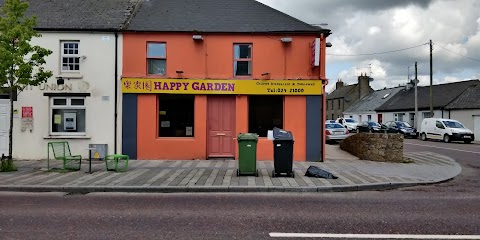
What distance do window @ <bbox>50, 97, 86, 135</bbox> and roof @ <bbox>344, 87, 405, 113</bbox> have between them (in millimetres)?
46515

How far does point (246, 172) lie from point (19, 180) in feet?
20.3

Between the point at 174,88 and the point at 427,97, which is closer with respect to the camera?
the point at 174,88

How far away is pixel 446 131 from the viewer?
3108 cm

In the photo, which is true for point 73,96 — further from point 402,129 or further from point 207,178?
point 402,129

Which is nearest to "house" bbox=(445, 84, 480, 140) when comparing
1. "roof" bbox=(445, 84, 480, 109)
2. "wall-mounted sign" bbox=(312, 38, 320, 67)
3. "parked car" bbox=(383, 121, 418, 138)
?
"roof" bbox=(445, 84, 480, 109)

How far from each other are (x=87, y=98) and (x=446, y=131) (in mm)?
27051

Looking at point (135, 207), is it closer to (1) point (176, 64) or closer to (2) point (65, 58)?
(1) point (176, 64)

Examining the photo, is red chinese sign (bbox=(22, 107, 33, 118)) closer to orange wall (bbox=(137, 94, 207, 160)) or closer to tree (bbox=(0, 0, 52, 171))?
tree (bbox=(0, 0, 52, 171))

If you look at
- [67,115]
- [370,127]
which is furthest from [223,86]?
[370,127]

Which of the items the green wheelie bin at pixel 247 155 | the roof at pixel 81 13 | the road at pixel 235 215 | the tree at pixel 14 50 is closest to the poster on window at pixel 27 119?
the tree at pixel 14 50

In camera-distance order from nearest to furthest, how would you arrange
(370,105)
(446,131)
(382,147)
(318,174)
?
1. (318,174)
2. (382,147)
3. (446,131)
4. (370,105)

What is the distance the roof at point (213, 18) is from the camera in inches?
627

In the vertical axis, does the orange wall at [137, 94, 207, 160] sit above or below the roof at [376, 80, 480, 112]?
below

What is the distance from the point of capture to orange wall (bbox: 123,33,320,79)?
15.9m
